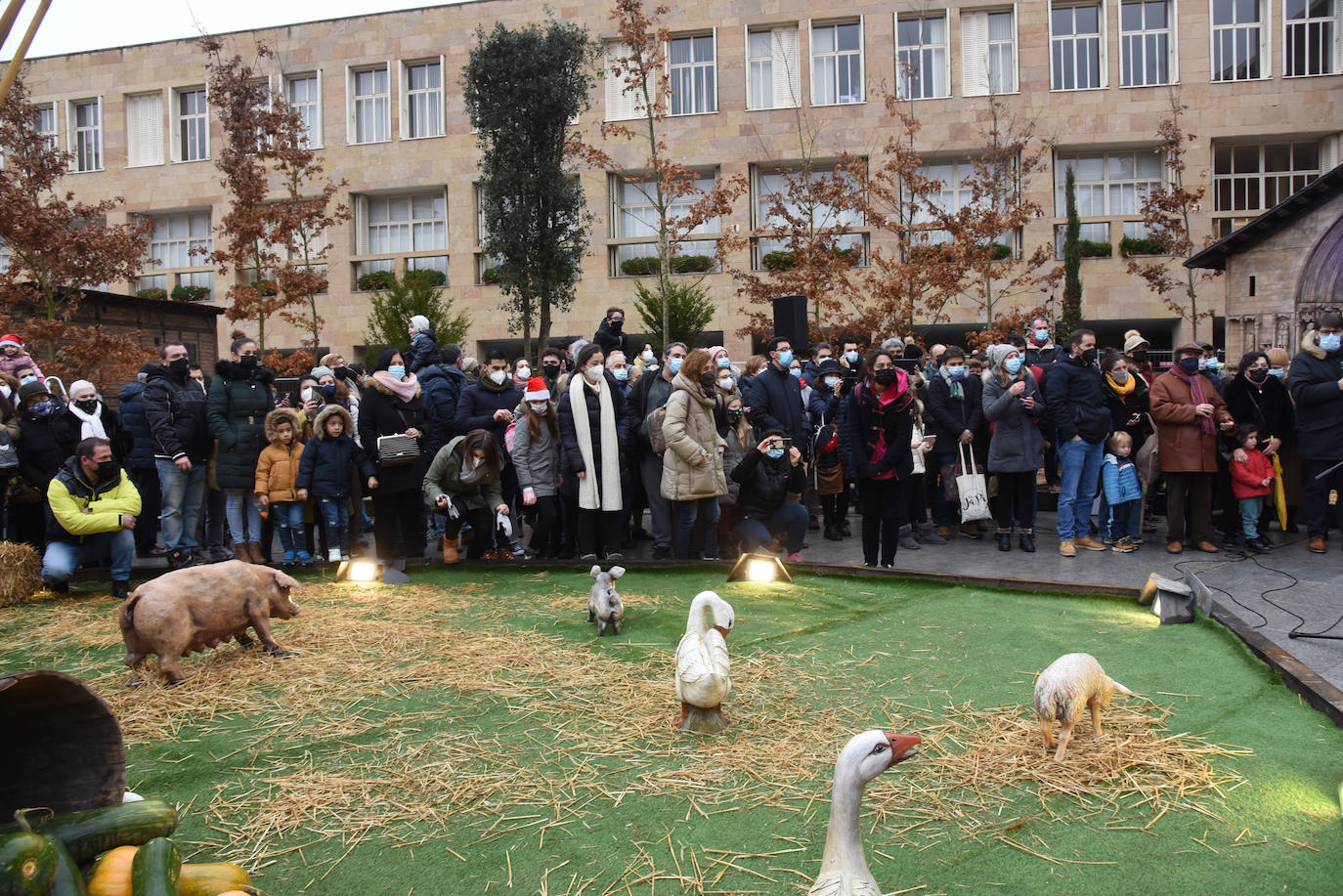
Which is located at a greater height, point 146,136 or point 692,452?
point 146,136

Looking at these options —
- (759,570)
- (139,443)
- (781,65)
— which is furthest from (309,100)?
(759,570)

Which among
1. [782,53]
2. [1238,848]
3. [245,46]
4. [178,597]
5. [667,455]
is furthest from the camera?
[245,46]

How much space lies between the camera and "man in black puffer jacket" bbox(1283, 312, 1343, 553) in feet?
30.6

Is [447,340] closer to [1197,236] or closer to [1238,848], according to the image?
[1197,236]

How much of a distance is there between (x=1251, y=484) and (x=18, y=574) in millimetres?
11296

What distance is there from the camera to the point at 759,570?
7809 mm

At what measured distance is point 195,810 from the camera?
3.73 m

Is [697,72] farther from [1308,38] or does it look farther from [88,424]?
[88,424]

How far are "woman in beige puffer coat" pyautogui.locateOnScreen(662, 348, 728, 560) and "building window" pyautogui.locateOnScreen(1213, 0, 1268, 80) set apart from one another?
981 inches

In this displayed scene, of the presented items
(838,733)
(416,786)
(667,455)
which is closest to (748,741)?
(838,733)

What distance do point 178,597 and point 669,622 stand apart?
2934 mm

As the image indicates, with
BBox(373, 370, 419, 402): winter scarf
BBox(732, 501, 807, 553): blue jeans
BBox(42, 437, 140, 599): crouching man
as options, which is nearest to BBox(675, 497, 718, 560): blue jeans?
BBox(732, 501, 807, 553): blue jeans

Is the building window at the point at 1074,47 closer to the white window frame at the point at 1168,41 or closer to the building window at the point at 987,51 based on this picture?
the white window frame at the point at 1168,41

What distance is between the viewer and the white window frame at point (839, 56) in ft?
91.7
